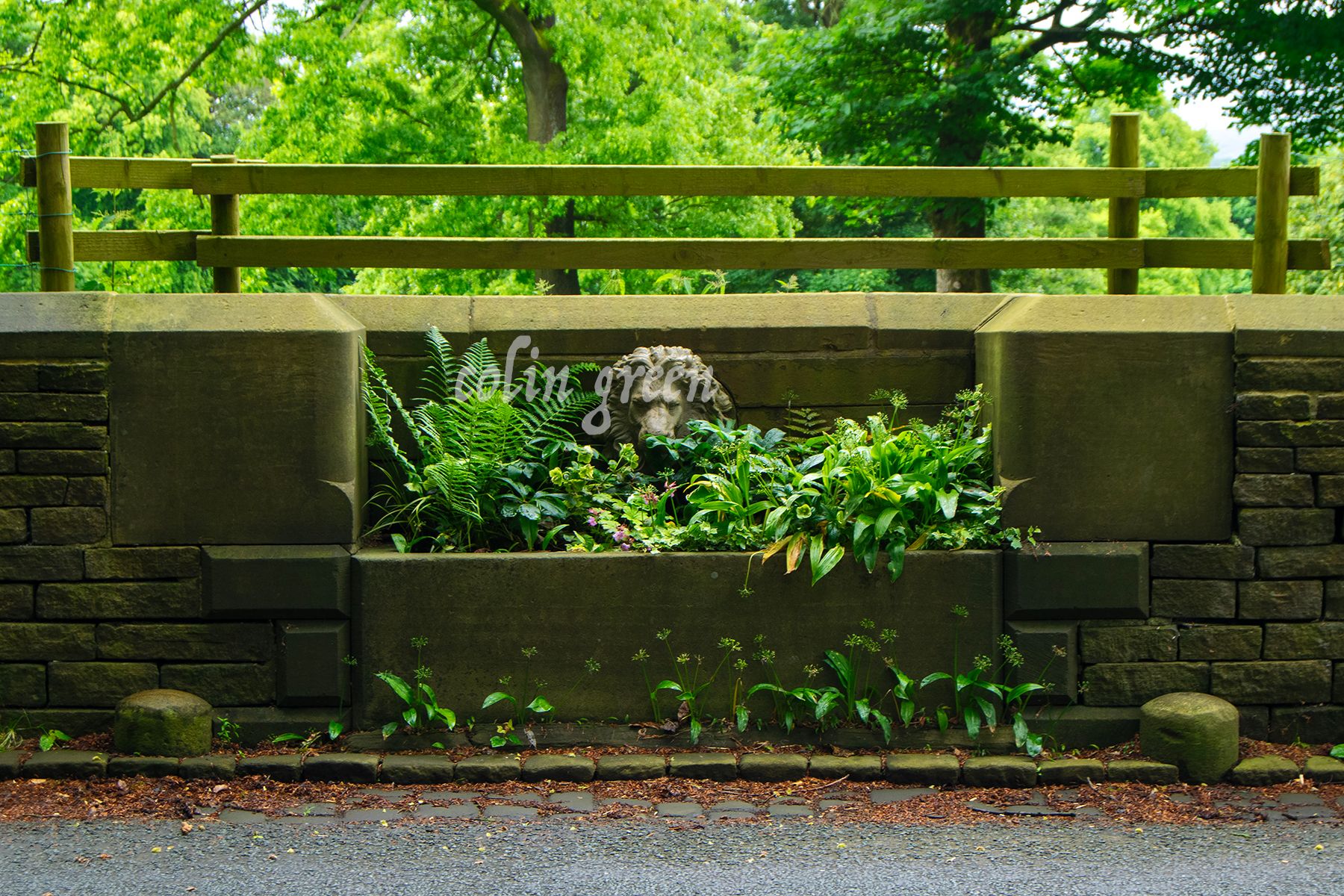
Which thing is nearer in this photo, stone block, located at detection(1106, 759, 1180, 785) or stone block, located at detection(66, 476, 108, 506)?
stone block, located at detection(1106, 759, 1180, 785)

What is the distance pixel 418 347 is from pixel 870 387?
1986 millimetres

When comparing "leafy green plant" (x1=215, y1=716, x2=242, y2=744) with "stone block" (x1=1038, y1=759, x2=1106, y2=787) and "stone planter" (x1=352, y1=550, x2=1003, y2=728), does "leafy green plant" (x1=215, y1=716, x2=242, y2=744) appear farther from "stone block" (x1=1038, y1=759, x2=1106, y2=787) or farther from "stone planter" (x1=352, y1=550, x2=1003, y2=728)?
"stone block" (x1=1038, y1=759, x2=1106, y2=787)

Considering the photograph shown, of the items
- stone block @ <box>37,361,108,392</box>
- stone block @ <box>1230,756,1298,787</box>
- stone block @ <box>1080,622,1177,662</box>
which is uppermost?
stone block @ <box>37,361,108,392</box>

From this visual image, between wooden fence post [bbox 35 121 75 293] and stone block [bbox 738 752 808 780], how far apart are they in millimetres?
3414

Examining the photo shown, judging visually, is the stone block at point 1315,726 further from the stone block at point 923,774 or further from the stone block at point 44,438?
the stone block at point 44,438

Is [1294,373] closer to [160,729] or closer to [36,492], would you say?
[160,729]

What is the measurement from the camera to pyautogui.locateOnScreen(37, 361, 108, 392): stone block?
4562mm

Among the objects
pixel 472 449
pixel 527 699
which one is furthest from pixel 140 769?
pixel 472 449

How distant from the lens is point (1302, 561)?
182 inches

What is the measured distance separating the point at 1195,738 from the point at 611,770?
2.13 meters

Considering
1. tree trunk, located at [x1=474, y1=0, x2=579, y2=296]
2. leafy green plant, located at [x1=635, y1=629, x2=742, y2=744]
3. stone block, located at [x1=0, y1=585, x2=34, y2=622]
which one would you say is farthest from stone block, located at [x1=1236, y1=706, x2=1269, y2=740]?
tree trunk, located at [x1=474, y1=0, x2=579, y2=296]

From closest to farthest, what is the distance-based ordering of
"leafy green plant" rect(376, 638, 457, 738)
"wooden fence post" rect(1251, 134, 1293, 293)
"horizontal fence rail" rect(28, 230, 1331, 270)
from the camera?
"leafy green plant" rect(376, 638, 457, 738) < "wooden fence post" rect(1251, 134, 1293, 293) < "horizontal fence rail" rect(28, 230, 1331, 270)

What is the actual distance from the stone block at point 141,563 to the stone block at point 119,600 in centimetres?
3

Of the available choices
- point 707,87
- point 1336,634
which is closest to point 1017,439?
point 1336,634
